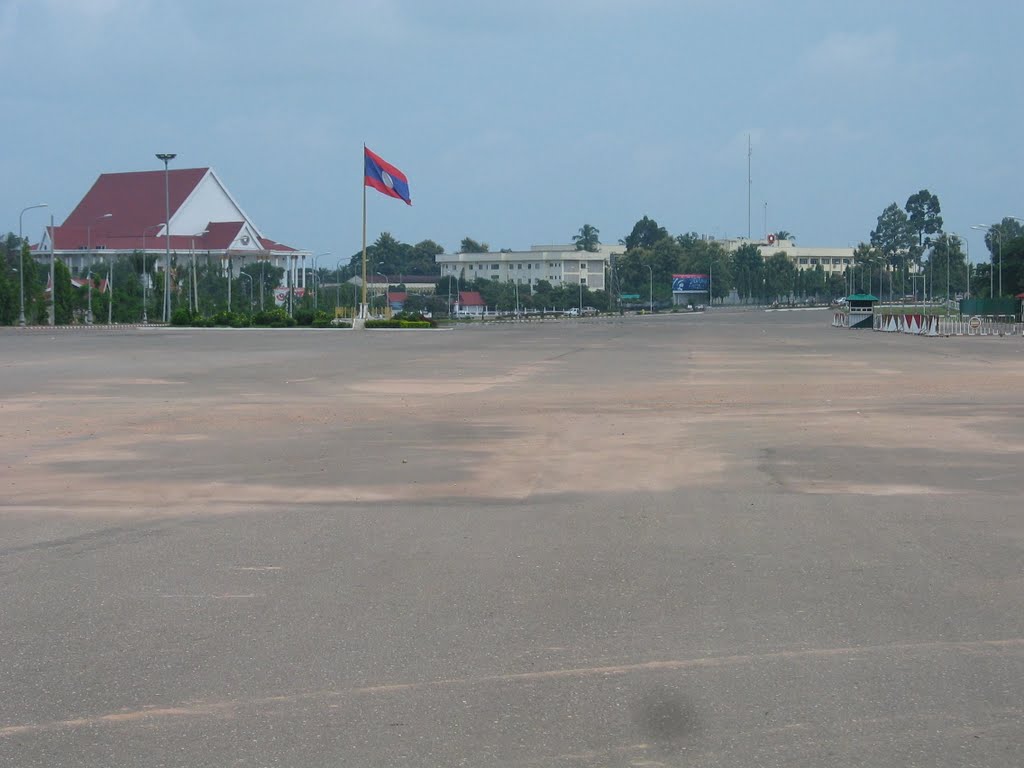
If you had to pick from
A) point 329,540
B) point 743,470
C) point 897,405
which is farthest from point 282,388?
point 329,540

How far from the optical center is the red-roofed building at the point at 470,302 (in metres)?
163

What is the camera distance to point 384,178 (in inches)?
2677

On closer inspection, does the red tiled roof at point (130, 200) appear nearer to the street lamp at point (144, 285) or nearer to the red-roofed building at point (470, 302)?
the street lamp at point (144, 285)

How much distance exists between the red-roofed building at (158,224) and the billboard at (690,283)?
6691 cm

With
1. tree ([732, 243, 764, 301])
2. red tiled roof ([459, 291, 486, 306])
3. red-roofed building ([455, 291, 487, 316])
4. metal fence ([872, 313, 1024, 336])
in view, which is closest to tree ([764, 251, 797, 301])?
tree ([732, 243, 764, 301])

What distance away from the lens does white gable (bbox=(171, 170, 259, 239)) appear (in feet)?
454

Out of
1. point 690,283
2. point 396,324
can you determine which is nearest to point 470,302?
point 690,283

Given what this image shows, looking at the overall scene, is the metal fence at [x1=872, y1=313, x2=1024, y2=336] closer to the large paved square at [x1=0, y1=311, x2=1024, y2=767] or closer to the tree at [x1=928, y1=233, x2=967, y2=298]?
the large paved square at [x1=0, y1=311, x2=1024, y2=767]

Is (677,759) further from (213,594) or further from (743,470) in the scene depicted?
(743,470)

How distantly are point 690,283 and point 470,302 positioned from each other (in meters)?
38.8

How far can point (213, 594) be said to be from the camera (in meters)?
7.37

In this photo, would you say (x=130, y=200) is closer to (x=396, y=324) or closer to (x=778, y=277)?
(x=396, y=324)

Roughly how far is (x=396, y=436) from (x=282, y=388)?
8.87 m

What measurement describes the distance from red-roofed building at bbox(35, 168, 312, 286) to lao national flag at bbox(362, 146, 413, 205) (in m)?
65.9
